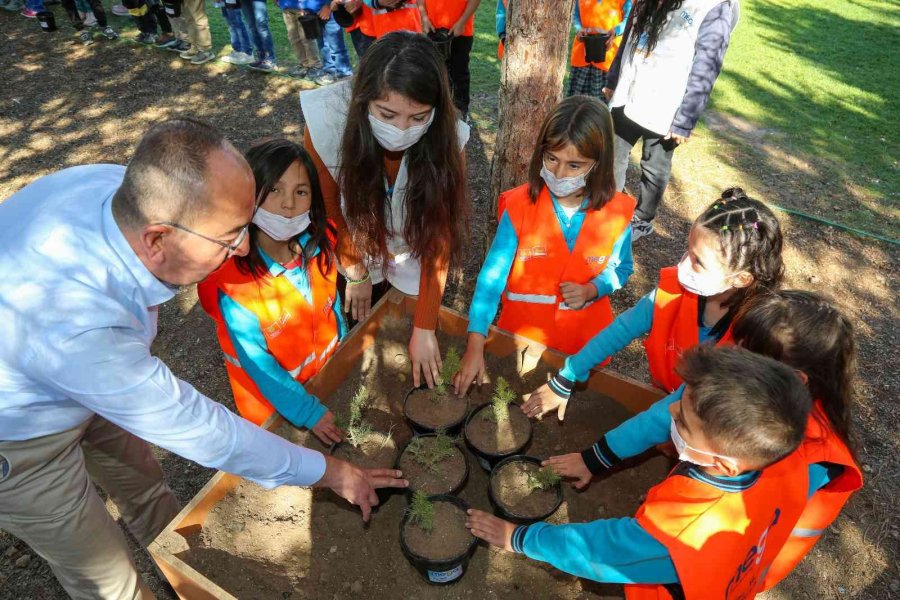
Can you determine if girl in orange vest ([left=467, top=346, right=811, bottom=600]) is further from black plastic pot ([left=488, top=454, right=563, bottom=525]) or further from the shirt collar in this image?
the shirt collar

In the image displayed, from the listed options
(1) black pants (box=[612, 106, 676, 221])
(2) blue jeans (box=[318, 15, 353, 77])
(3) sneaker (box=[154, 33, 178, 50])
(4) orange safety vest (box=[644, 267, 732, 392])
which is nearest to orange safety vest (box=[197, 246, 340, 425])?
(4) orange safety vest (box=[644, 267, 732, 392])

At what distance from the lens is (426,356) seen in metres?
2.53

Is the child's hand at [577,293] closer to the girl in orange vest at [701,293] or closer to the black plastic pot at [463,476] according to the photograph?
the girl in orange vest at [701,293]

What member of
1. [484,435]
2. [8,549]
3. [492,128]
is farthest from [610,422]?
[492,128]

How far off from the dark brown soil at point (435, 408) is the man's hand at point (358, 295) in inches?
18.6

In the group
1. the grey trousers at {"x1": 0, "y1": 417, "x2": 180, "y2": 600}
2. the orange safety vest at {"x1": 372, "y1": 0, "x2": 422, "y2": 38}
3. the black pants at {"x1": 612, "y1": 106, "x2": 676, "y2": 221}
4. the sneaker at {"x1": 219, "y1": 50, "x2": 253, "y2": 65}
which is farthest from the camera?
the sneaker at {"x1": 219, "y1": 50, "x2": 253, "y2": 65}

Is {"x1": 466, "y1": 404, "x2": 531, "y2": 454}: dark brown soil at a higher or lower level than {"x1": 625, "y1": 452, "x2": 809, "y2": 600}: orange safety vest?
lower

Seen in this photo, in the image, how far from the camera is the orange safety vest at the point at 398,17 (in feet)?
18.4

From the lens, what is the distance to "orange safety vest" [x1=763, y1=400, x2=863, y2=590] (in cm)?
173

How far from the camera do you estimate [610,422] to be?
2467 millimetres

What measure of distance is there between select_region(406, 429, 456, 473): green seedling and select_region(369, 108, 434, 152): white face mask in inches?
47.8

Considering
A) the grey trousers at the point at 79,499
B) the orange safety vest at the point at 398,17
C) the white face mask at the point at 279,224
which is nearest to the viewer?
the grey trousers at the point at 79,499

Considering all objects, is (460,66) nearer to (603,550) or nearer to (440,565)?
(440,565)

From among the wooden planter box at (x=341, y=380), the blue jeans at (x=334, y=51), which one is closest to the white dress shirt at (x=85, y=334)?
the wooden planter box at (x=341, y=380)
